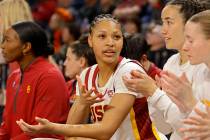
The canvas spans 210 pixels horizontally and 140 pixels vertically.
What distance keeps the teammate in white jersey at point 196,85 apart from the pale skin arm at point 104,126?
64 cm

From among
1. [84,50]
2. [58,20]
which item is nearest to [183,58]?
[84,50]

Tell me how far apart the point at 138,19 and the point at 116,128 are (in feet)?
16.0

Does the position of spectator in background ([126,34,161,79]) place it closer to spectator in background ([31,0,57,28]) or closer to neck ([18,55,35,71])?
neck ([18,55,35,71])

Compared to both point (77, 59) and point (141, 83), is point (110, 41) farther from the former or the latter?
point (77, 59)

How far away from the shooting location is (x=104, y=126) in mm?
4082

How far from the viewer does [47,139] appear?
4609 mm

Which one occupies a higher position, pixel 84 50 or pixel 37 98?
pixel 84 50

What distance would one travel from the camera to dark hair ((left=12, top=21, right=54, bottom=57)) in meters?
5.02

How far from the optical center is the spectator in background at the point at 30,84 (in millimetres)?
4828

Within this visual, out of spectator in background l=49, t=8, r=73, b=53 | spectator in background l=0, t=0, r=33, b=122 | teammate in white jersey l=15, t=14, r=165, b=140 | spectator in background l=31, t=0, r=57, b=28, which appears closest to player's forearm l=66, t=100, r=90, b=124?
teammate in white jersey l=15, t=14, r=165, b=140

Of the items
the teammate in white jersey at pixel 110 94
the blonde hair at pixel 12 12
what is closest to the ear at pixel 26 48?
the teammate in white jersey at pixel 110 94

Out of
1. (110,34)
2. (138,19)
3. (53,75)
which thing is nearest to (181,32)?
(110,34)

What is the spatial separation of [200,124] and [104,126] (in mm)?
895

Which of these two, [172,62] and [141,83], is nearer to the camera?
[141,83]
